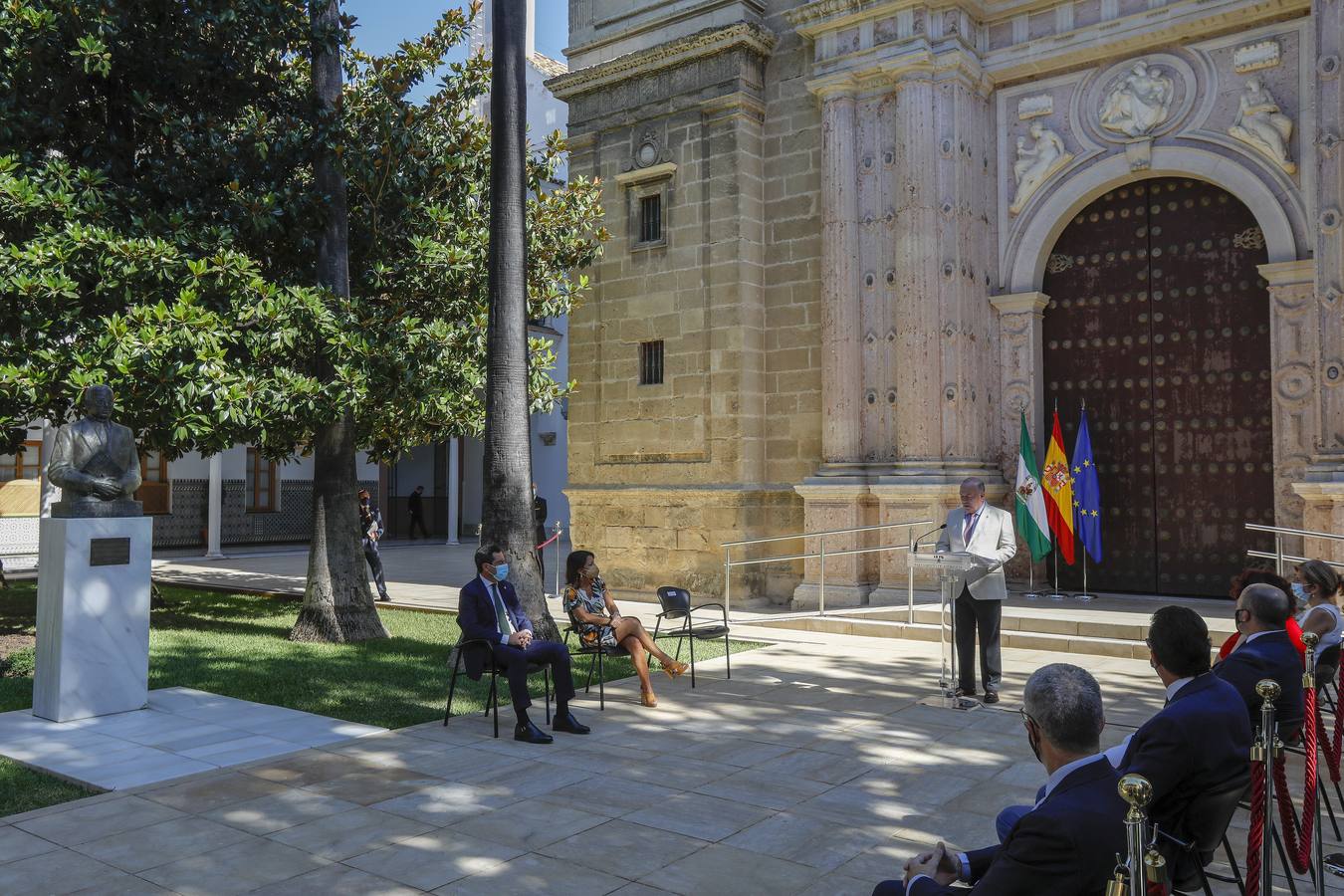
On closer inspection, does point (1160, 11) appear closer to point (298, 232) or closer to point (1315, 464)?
point (1315, 464)

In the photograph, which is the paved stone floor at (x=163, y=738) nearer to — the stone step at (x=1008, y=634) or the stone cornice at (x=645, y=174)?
the stone step at (x=1008, y=634)

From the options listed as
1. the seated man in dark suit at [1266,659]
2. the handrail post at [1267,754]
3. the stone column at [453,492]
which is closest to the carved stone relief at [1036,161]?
the seated man in dark suit at [1266,659]

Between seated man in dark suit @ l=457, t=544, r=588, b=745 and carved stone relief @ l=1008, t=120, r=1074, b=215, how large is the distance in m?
9.29

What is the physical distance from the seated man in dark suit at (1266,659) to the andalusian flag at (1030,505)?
25.2ft

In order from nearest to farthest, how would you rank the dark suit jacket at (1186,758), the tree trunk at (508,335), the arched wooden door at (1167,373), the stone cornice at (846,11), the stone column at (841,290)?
the dark suit jacket at (1186,758), the tree trunk at (508,335), the arched wooden door at (1167,373), the stone cornice at (846,11), the stone column at (841,290)

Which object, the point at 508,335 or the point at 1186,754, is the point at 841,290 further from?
the point at 1186,754

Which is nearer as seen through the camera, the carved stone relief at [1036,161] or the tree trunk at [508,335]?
the tree trunk at [508,335]

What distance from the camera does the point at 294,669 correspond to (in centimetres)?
975

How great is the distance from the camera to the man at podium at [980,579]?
8227 mm

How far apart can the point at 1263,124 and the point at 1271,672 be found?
9428 mm

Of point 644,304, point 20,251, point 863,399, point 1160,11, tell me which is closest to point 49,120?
point 20,251

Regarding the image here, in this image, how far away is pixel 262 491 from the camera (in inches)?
1191

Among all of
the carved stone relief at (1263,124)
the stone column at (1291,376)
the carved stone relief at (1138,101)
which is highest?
the carved stone relief at (1138,101)

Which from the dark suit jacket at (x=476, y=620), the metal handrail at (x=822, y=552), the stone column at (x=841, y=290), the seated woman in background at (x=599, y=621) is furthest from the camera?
the stone column at (x=841, y=290)
